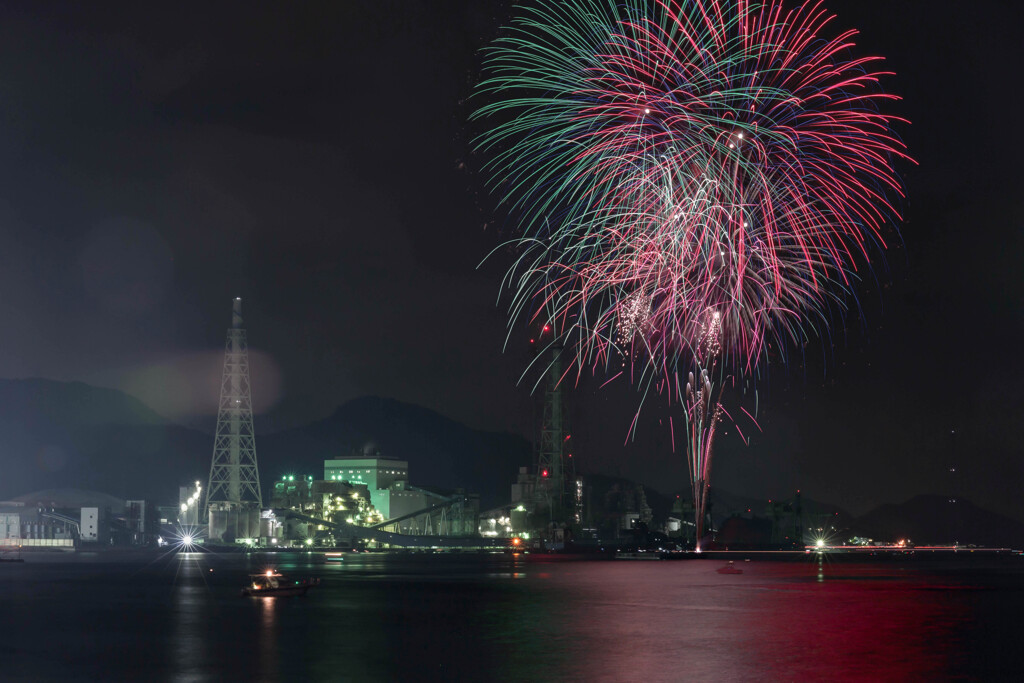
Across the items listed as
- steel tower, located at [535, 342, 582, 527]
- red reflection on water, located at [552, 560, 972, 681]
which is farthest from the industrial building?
red reflection on water, located at [552, 560, 972, 681]

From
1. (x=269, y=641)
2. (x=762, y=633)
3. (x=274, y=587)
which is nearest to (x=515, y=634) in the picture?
(x=269, y=641)

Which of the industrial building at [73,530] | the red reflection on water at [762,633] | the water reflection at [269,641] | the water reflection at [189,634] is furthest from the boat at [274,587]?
the industrial building at [73,530]

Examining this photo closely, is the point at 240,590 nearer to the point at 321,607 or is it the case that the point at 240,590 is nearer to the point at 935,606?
the point at 321,607

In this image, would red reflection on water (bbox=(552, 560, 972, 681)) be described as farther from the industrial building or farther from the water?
the industrial building

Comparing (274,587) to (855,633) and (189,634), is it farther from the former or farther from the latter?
(855,633)

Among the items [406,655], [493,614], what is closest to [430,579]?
[493,614]
